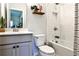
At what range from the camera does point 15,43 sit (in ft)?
6.41

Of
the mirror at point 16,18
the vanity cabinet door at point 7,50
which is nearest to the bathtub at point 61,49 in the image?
the mirror at point 16,18

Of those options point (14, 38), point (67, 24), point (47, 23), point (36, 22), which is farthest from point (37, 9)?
point (14, 38)

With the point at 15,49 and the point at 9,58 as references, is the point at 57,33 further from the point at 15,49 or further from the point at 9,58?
the point at 9,58

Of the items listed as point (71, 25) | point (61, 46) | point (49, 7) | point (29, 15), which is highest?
point (49, 7)

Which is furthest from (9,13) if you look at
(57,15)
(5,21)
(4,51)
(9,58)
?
(9,58)

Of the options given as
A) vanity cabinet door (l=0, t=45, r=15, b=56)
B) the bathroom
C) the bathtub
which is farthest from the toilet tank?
vanity cabinet door (l=0, t=45, r=15, b=56)

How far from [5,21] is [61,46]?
1.26 metres

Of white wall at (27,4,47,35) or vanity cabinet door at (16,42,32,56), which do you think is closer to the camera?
vanity cabinet door at (16,42,32,56)

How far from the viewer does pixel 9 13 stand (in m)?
2.26

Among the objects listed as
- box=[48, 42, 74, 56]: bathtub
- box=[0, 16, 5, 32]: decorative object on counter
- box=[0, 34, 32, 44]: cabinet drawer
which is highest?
box=[0, 16, 5, 32]: decorative object on counter

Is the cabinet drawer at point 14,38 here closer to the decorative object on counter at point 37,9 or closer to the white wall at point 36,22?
the white wall at point 36,22

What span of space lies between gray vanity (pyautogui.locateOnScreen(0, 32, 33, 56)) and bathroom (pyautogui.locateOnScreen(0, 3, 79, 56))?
0.04m

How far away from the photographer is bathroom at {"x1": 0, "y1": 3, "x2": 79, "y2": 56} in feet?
7.45

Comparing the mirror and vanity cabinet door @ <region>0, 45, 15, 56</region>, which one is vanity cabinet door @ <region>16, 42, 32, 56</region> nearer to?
vanity cabinet door @ <region>0, 45, 15, 56</region>
